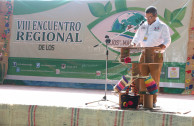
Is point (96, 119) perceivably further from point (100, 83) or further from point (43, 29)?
point (43, 29)

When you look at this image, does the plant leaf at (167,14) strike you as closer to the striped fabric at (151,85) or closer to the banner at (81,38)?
the banner at (81,38)

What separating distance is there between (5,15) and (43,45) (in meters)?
1.41

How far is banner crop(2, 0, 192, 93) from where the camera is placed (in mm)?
7484

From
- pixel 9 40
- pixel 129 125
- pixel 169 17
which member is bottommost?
pixel 129 125

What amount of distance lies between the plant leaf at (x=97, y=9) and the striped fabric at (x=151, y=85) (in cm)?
437

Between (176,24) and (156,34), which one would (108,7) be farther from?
(156,34)

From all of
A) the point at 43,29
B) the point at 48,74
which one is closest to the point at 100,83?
the point at 48,74

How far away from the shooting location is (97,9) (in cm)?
802

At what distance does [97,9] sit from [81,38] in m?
0.87

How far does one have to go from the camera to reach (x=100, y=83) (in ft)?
26.1

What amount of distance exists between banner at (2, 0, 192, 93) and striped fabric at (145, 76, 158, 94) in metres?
3.66

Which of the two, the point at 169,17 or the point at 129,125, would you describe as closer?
the point at 129,125

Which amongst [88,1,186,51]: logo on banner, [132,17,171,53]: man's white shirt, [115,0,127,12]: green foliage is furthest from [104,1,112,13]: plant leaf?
[132,17,171,53]: man's white shirt

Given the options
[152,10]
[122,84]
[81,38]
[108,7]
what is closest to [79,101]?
[122,84]
